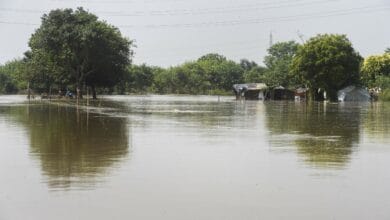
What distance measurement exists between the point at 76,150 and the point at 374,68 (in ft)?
195

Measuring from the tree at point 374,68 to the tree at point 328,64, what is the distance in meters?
6.15

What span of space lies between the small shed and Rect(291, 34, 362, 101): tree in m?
0.70

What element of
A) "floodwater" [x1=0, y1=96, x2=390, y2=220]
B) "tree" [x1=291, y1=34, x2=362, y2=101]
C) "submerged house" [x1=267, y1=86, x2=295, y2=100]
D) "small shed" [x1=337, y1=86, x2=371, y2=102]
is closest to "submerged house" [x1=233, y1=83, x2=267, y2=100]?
"submerged house" [x1=267, y1=86, x2=295, y2=100]

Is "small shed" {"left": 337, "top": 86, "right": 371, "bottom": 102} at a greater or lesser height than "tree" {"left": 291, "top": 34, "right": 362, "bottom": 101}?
lesser

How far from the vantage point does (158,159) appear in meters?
12.1

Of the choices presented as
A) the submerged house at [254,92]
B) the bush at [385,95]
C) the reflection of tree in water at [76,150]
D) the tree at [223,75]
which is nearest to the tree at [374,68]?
the bush at [385,95]

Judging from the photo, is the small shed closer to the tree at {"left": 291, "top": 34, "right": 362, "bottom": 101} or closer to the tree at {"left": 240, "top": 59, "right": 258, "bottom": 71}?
the tree at {"left": 291, "top": 34, "right": 362, "bottom": 101}

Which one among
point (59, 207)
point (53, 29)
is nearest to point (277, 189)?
point (59, 207)

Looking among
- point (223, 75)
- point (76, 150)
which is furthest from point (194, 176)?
point (223, 75)

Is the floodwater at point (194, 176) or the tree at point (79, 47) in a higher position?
the tree at point (79, 47)

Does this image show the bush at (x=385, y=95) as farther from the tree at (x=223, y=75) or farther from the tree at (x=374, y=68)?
the tree at (x=223, y=75)

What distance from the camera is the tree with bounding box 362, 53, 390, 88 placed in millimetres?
66625

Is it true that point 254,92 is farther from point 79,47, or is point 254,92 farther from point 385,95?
point 79,47

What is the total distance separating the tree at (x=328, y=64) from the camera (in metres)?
58.6
